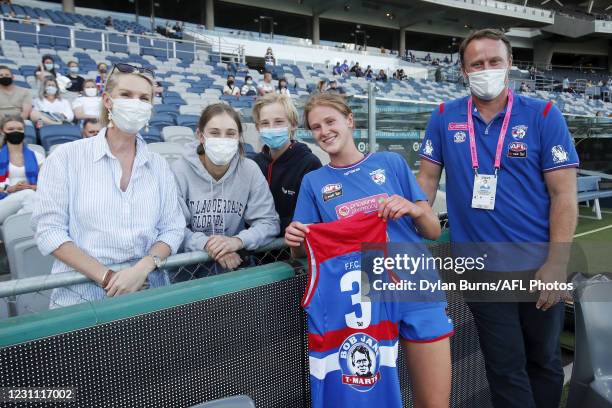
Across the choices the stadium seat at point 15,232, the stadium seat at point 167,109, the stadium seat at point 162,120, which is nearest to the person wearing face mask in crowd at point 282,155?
the stadium seat at point 15,232

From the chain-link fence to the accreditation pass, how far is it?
2.74ft

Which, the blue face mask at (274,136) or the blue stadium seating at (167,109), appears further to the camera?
the blue stadium seating at (167,109)

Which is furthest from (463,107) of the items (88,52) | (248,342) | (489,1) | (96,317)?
(489,1)

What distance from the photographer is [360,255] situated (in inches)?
58.9

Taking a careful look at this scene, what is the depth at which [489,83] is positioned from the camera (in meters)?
1.71

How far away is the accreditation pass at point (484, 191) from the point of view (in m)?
1.69

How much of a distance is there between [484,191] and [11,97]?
5.95 meters

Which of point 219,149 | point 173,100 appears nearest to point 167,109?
point 173,100

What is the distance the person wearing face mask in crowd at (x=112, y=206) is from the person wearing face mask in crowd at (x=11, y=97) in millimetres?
4415

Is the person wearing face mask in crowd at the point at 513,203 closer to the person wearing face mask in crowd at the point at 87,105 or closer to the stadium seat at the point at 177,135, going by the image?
the stadium seat at the point at 177,135

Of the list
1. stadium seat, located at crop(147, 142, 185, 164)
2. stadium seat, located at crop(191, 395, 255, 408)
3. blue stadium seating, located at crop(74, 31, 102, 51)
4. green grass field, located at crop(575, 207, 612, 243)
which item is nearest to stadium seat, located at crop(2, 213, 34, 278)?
stadium seat, located at crop(191, 395, 255, 408)

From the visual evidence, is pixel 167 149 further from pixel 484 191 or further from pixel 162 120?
pixel 484 191

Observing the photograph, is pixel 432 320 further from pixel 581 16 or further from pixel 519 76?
pixel 581 16

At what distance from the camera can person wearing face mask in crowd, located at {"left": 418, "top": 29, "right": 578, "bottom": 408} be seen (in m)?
1.62
